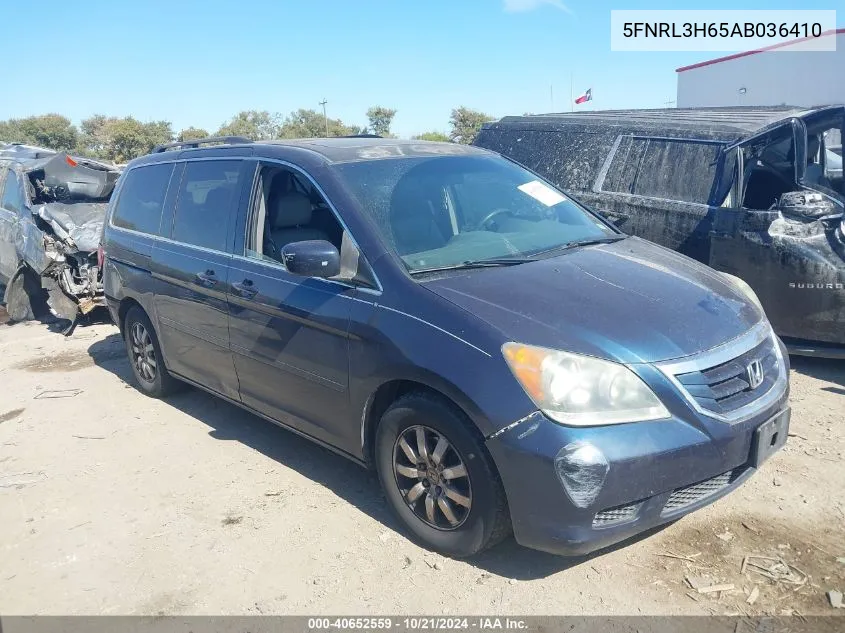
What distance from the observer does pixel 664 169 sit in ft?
19.4

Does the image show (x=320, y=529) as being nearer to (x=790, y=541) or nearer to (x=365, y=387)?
(x=365, y=387)

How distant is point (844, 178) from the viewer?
536 cm

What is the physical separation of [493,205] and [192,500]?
7.79ft

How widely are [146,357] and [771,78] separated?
27110 millimetres

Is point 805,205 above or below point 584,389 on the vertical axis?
above

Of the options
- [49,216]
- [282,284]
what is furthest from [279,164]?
[49,216]

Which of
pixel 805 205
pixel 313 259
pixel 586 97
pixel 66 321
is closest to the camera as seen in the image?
pixel 313 259

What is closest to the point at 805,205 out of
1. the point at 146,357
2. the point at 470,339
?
the point at 470,339

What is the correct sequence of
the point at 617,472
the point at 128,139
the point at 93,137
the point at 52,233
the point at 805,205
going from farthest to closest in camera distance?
the point at 93,137 < the point at 128,139 < the point at 52,233 < the point at 805,205 < the point at 617,472

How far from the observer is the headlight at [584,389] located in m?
2.74

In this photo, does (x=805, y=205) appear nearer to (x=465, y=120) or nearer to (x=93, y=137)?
(x=465, y=120)

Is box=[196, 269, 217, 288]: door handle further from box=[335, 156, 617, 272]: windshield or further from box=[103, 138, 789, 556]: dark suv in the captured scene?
box=[335, 156, 617, 272]: windshield

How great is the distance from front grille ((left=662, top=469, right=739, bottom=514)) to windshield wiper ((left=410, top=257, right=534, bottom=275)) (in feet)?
4.26

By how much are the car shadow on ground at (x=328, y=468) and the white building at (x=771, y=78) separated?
2090 cm
